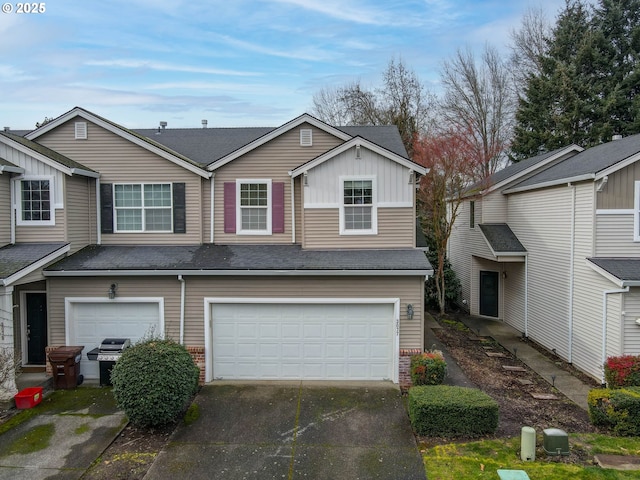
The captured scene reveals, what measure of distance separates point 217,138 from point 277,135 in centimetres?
362

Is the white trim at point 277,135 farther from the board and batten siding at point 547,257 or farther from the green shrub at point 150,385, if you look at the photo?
the board and batten siding at point 547,257

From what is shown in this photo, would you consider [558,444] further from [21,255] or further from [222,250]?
[21,255]

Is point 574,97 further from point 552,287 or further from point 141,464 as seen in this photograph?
point 141,464

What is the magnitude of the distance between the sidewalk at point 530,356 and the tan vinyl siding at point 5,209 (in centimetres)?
1339

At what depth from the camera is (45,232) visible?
464 inches

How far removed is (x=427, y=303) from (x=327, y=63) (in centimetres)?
1480

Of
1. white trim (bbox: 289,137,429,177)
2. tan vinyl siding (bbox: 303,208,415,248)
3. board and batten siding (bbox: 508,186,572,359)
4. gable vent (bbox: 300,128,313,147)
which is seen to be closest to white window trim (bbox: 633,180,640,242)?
board and batten siding (bbox: 508,186,572,359)

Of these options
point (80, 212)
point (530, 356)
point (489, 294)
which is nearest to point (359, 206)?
point (530, 356)

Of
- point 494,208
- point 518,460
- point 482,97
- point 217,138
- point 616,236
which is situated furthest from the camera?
point 482,97

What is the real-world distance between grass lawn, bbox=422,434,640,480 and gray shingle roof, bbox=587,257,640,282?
4079mm

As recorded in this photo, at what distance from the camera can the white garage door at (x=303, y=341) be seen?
1116 centimetres

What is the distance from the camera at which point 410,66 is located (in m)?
31.9

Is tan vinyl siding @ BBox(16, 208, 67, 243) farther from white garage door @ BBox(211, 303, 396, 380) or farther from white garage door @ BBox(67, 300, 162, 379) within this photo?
white garage door @ BBox(211, 303, 396, 380)

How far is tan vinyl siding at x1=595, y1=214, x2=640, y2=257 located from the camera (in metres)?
11.8
